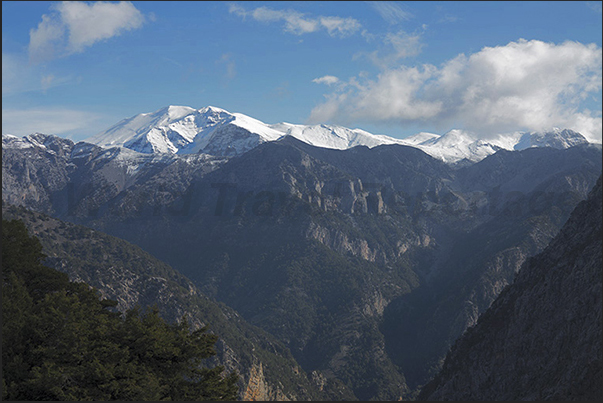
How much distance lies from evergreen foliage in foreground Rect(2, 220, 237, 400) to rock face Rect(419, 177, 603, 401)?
66309 millimetres

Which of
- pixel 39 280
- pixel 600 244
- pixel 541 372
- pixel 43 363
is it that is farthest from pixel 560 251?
pixel 43 363

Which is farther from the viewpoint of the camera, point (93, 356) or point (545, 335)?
point (545, 335)

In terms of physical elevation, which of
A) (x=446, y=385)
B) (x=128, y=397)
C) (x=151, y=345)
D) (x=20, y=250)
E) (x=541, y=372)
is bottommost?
(x=446, y=385)

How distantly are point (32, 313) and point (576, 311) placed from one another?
10969cm

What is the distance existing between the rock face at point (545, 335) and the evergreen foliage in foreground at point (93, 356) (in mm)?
66309

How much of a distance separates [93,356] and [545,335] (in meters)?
113

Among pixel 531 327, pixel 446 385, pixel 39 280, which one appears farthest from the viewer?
pixel 446 385

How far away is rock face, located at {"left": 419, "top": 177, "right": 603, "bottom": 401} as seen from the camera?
11238cm

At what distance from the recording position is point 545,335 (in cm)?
13788

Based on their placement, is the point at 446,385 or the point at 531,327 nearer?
the point at 531,327

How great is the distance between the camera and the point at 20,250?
268 feet

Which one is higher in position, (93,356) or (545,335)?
(93,356)

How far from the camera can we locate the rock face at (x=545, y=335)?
112m

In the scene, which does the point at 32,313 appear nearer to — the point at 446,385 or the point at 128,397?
the point at 128,397
